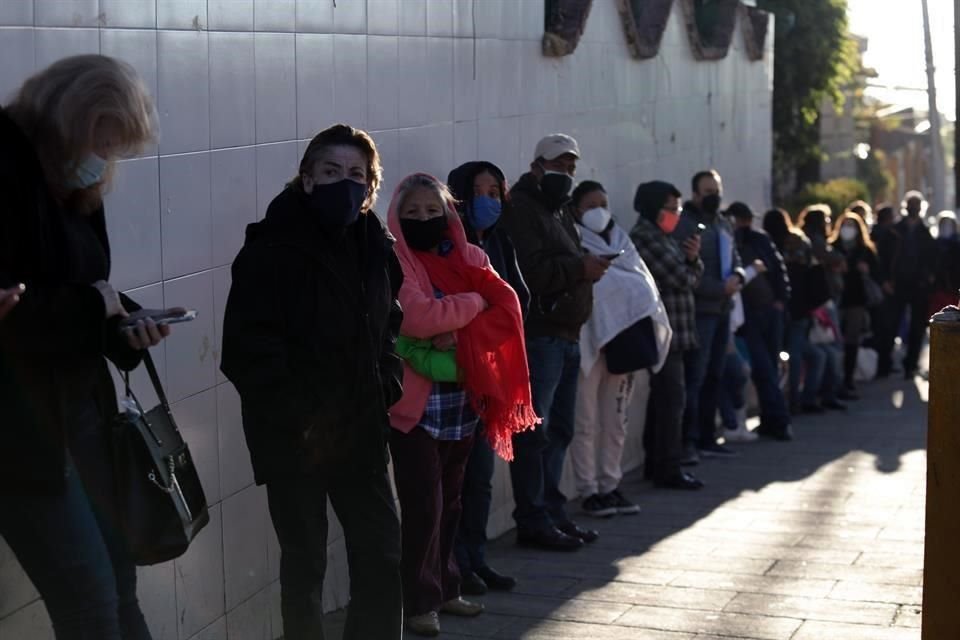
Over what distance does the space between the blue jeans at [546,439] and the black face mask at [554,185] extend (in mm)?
668

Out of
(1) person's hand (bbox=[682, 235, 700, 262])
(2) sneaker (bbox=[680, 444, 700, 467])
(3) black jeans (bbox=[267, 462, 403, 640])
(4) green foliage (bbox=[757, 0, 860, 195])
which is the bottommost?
(2) sneaker (bbox=[680, 444, 700, 467])

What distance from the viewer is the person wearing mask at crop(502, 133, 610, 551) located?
7.61m

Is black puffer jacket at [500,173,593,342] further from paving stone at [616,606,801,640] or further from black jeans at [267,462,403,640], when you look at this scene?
black jeans at [267,462,403,640]

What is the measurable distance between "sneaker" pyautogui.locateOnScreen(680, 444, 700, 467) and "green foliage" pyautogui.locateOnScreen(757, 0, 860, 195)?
1392 cm

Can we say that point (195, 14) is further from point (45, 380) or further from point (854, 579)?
point (854, 579)

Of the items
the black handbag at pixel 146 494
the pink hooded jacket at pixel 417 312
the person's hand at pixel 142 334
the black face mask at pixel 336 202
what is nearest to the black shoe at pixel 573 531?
the pink hooded jacket at pixel 417 312

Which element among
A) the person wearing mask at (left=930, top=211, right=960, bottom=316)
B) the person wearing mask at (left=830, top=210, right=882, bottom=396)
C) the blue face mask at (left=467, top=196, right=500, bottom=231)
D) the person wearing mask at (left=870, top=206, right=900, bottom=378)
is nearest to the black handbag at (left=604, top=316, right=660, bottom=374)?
the blue face mask at (left=467, top=196, right=500, bottom=231)

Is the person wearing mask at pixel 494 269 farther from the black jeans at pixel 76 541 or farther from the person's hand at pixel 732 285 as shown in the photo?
the person's hand at pixel 732 285

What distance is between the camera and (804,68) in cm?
2536

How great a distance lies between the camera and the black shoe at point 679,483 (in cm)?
989

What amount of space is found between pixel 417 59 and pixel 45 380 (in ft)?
12.4

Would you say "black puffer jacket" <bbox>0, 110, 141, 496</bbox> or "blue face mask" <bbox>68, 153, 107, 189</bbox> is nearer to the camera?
"black puffer jacket" <bbox>0, 110, 141, 496</bbox>

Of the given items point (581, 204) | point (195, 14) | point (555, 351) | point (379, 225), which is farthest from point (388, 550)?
point (581, 204)

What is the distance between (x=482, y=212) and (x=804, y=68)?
19577mm
